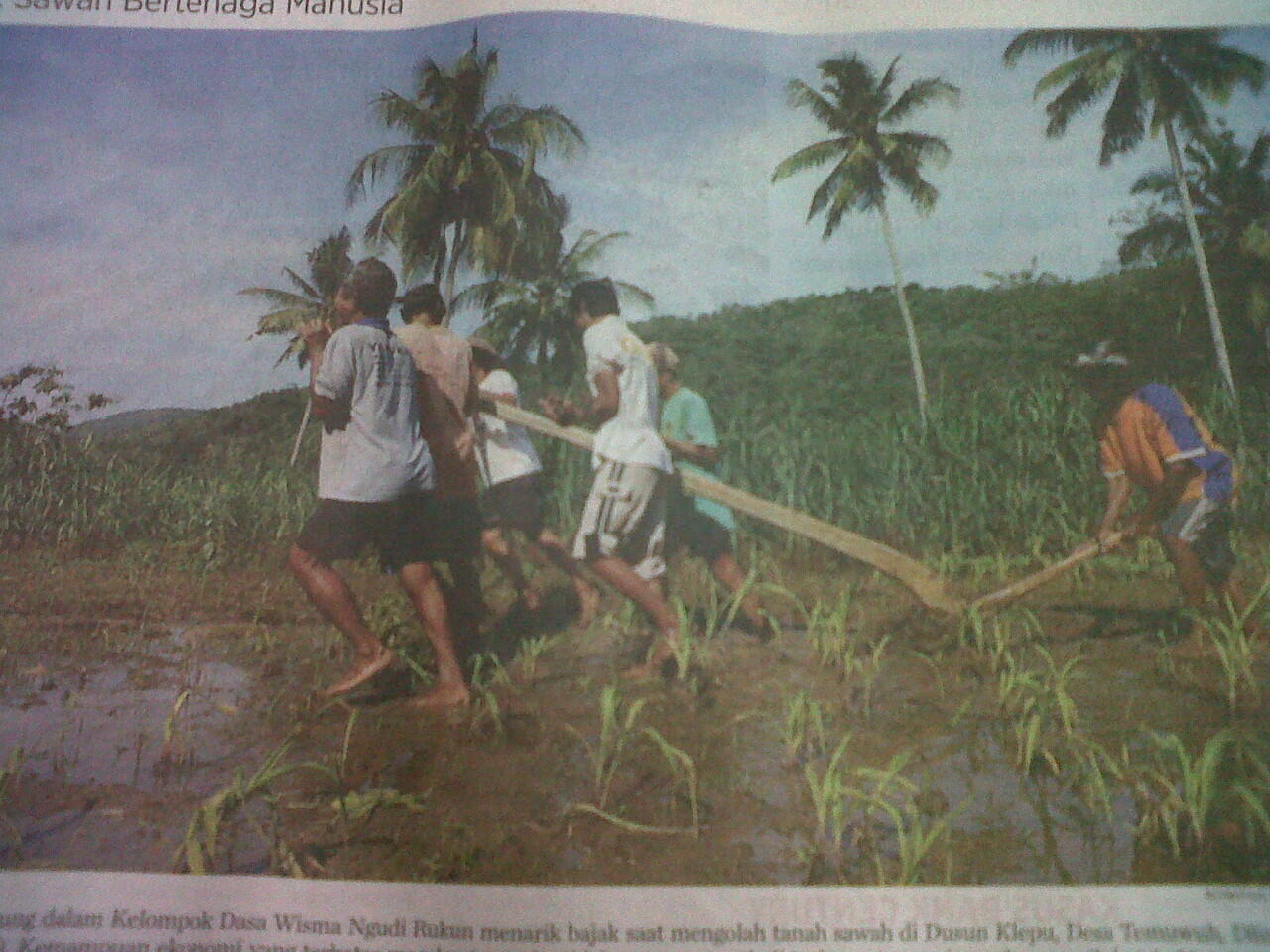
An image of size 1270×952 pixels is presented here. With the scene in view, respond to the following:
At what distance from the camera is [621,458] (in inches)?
76.0

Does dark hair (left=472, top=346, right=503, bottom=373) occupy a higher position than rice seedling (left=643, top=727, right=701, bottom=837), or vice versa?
dark hair (left=472, top=346, right=503, bottom=373)

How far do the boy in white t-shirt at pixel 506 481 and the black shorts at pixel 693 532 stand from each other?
209mm

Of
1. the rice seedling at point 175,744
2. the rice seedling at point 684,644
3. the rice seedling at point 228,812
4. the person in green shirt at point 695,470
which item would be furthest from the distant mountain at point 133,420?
the rice seedling at point 684,644

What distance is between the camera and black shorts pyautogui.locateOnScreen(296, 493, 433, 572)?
74.5 inches

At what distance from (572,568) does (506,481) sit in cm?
23

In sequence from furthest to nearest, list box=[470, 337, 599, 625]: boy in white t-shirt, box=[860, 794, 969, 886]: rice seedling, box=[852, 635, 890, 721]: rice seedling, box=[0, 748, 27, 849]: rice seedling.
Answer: box=[470, 337, 599, 625]: boy in white t-shirt
box=[852, 635, 890, 721]: rice seedling
box=[0, 748, 27, 849]: rice seedling
box=[860, 794, 969, 886]: rice seedling

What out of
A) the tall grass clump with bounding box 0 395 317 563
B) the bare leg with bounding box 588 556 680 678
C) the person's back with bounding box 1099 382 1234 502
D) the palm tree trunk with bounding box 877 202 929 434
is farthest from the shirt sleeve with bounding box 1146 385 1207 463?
the tall grass clump with bounding box 0 395 317 563

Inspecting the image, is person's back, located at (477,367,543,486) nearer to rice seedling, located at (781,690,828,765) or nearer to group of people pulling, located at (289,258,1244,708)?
group of people pulling, located at (289,258,1244,708)

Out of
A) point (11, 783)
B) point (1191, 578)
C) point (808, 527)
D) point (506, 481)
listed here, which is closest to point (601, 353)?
point (506, 481)

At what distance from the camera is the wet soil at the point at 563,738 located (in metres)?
1.66

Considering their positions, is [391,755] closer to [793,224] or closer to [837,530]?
[837,530]

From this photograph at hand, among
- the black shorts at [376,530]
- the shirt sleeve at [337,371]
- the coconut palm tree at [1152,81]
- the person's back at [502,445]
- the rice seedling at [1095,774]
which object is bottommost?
the rice seedling at [1095,774]

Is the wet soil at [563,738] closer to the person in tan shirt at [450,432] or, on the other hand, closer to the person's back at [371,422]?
the person in tan shirt at [450,432]

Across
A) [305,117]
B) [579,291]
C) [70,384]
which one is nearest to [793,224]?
[579,291]
